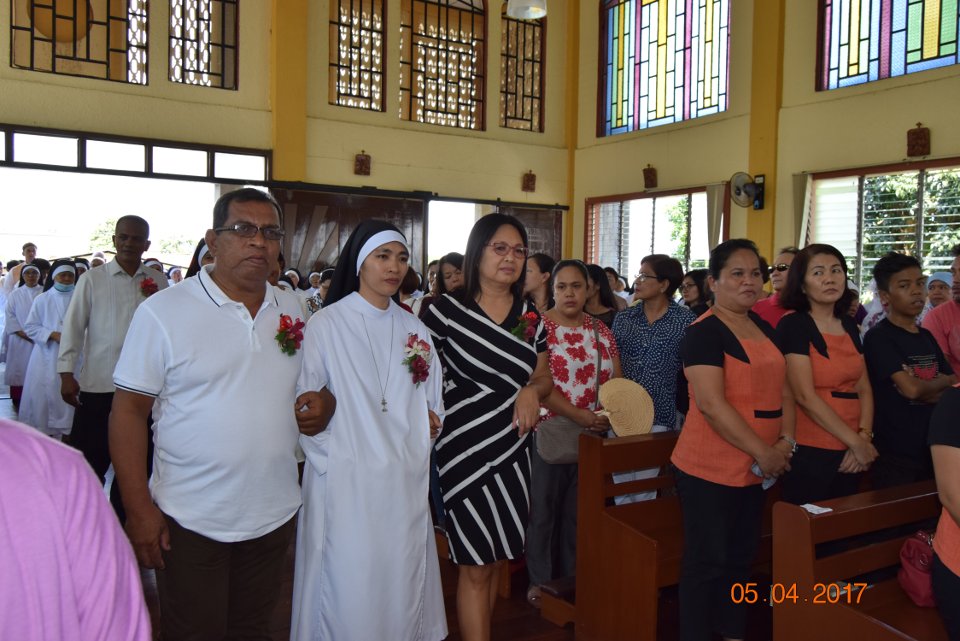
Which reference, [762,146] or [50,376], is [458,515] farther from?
[762,146]

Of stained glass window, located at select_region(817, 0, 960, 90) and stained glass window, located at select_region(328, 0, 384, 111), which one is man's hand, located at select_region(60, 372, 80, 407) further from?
stained glass window, located at select_region(817, 0, 960, 90)

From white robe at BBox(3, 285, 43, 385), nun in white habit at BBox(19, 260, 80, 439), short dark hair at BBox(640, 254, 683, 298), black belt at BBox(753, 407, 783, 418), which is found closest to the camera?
black belt at BBox(753, 407, 783, 418)

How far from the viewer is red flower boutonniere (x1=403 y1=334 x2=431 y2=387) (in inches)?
88.1

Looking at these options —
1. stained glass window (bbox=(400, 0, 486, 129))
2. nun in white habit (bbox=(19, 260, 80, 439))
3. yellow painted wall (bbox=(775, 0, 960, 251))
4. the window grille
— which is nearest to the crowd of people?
nun in white habit (bbox=(19, 260, 80, 439))

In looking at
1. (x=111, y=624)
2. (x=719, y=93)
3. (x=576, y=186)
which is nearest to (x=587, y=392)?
(x=111, y=624)

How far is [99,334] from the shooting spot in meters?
3.59

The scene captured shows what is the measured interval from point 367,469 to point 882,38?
8919 millimetres

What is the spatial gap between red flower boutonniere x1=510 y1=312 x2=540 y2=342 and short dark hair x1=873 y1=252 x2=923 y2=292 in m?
1.71

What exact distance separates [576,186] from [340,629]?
11505 millimetres

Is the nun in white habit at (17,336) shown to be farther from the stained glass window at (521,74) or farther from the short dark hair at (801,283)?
the stained glass window at (521,74)

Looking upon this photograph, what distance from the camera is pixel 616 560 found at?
9.49ft

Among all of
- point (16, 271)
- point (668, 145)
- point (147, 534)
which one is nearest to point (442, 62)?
point (668, 145)

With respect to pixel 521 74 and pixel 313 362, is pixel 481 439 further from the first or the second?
pixel 521 74

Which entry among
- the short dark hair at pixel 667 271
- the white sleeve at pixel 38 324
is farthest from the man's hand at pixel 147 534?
the white sleeve at pixel 38 324
